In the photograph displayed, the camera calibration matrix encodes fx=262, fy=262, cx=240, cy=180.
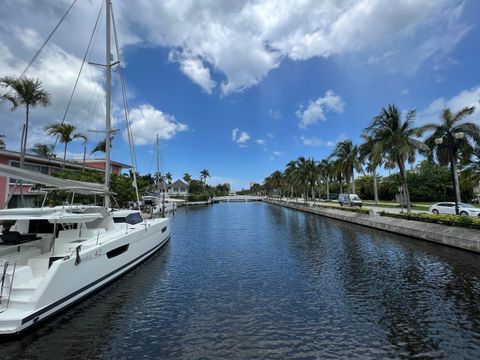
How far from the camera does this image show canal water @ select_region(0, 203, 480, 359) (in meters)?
5.91

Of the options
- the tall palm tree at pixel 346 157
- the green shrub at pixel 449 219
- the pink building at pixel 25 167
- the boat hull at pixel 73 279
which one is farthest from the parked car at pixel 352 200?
the pink building at pixel 25 167

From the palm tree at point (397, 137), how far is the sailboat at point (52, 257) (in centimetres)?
2360

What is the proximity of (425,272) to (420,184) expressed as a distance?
163ft

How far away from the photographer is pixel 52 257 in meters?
7.93

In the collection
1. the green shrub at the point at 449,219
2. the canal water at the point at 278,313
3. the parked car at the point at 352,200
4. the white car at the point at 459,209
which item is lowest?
the canal water at the point at 278,313

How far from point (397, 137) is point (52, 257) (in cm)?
2790

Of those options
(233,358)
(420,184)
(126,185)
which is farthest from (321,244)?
(420,184)

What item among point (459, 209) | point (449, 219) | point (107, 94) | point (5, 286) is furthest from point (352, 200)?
point (5, 286)

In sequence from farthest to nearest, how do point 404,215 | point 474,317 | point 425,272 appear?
point 404,215, point 425,272, point 474,317

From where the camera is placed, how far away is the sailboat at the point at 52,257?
255 inches

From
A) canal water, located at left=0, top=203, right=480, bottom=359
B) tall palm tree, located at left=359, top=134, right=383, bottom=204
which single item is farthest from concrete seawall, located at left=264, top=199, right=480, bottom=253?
tall palm tree, located at left=359, top=134, right=383, bottom=204

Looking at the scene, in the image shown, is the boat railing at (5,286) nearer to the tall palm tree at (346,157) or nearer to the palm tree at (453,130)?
the palm tree at (453,130)

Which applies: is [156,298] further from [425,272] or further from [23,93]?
[23,93]

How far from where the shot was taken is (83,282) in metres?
8.36
